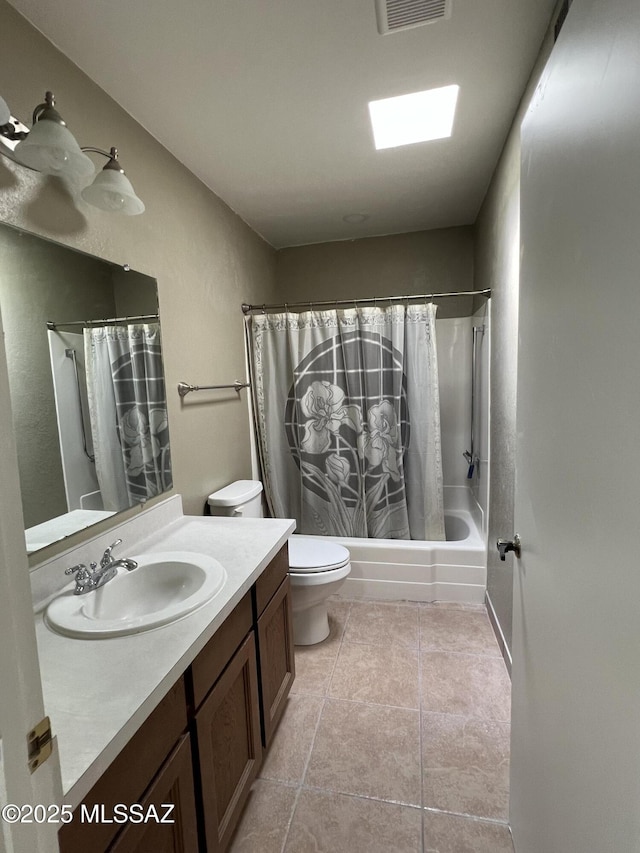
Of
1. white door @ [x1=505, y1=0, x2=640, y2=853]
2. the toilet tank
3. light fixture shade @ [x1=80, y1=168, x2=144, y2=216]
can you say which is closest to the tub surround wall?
the toilet tank

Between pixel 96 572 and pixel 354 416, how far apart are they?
173 cm

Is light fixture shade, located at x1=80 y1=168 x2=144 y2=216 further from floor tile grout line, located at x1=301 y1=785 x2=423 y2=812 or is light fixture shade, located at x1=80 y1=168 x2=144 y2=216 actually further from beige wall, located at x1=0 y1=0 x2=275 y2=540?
floor tile grout line, located at x1=301 y1=785 x2=423 y2=812

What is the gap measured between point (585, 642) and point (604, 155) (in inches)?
30.3

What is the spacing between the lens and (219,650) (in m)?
1.11

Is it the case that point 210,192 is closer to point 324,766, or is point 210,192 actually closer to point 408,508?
point 408,508

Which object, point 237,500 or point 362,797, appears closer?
point 362,797

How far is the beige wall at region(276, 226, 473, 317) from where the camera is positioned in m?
3.06

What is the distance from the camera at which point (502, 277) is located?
6.51ft

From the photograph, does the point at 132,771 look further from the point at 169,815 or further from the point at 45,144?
the point at 45,144

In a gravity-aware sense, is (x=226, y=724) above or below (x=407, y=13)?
below

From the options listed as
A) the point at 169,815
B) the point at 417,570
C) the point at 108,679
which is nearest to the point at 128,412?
the point at 108,679

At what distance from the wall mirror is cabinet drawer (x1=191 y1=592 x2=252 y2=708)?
0.59 m

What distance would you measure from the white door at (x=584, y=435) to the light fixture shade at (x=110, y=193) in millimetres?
1196

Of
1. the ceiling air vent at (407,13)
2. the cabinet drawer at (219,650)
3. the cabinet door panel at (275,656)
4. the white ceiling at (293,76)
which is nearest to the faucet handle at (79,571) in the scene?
the cabinet drawer at (219,650)
